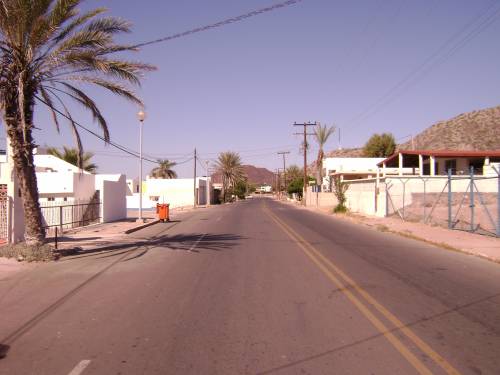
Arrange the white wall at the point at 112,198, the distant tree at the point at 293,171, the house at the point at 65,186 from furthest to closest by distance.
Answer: the distant tree at the point at 293,171, the white wall at the point at 112,198, the house at the point at 65,186

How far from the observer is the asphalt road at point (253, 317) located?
5.15m

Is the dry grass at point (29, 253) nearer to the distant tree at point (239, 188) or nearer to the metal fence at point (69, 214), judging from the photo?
the metal fence at point (69, 214)

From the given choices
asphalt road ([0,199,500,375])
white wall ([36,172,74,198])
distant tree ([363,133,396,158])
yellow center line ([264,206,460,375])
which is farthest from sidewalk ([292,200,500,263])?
distant tree ([363,133,396,158])

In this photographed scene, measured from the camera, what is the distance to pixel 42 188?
100 ft

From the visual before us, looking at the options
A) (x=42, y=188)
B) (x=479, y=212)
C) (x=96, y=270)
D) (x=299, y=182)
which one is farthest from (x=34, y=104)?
(x=299, y=182)

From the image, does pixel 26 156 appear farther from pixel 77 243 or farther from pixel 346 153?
pixel 346 153

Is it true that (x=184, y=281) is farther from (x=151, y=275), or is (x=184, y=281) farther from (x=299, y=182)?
(x=299, y=182)

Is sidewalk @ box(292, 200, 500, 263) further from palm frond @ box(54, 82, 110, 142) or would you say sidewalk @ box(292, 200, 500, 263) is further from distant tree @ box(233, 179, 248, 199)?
distant tree @ box(233, 179, 248, 199)

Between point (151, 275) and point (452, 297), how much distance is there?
5.95 metres

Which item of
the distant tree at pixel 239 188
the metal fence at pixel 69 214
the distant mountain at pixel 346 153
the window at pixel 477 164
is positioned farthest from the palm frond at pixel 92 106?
the distant mountain at pixel 346 153

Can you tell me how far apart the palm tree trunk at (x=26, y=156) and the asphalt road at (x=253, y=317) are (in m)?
1.33

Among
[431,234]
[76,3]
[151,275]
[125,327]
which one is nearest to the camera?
[125,327]

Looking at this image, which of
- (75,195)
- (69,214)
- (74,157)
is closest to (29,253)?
(69,214)

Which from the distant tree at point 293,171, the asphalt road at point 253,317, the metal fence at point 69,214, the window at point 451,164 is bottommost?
the asphalt road at point 253,317
